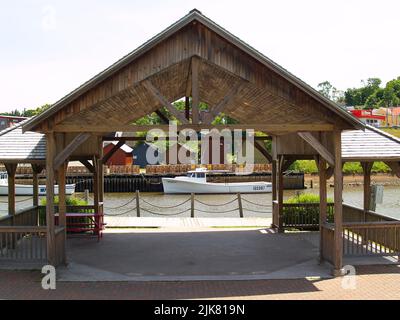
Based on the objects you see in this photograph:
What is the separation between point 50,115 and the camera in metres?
10.3

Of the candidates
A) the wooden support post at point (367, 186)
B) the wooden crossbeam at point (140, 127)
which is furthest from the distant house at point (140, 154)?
the wooden crossbeam at point (140, 127)

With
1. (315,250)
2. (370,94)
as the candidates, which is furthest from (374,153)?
(370,94)

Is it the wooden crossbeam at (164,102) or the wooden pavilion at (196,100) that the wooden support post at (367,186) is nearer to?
the wooden pavilion at (196,100)

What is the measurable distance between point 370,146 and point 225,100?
4.85 m

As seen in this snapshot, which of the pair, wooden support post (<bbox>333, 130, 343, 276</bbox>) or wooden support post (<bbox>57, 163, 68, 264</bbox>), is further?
wooden support post (<bbox>57, 163, 68, 264</bbox>)

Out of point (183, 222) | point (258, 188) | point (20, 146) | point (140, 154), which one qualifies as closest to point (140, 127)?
point (20, 146)

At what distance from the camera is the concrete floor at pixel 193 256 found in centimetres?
1070

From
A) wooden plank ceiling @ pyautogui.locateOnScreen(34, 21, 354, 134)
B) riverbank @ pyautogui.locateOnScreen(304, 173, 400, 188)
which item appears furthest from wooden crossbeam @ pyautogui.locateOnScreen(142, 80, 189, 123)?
riverbank @ pyautogui.locateOnScreen(304, 173, 400, 188)

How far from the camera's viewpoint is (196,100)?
9.98 m

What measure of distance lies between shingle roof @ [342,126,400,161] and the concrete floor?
9.07 ft

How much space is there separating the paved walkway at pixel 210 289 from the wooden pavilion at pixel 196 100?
2.79 ft

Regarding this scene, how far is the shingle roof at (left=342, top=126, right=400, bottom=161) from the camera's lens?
480 inches

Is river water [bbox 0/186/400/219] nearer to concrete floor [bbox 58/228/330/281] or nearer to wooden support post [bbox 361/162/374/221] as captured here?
concrete floor [bbox 58/228/330/281]
